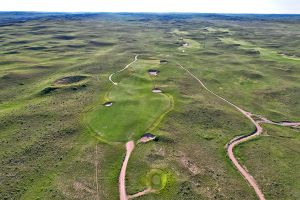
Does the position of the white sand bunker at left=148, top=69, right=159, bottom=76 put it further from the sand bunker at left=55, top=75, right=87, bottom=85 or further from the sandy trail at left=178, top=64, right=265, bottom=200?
the sandy trail at left=178, top=64, right=265, bottom=200

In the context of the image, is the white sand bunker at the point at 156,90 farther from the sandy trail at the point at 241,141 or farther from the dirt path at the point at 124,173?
the dirt path at the point at 124,173

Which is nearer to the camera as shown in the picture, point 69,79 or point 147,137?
point 147,137

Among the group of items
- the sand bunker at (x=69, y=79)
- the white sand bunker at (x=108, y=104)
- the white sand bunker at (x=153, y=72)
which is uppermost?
the white sand bunker at (x=153, y=72)

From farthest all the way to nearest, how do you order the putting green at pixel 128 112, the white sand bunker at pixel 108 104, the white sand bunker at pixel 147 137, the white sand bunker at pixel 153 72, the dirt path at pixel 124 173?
the white sand bunker at pixel 153 72, the white sand bunker at pixel 108 104, the putting green at pixel 128 112, the white sand bunker at pixel 147 137, the dirt path at pixel 124 173

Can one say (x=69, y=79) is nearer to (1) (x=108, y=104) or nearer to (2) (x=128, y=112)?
(1) (x=108, y=104)

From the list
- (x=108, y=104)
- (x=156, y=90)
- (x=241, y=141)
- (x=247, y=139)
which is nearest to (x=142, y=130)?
(x=108, y=104)

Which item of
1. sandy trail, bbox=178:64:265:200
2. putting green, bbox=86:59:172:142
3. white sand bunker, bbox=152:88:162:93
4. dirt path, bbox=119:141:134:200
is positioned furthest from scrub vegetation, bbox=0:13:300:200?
white sand bunker, bbox=152:88:162:93

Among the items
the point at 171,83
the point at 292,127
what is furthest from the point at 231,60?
the point at 292,127

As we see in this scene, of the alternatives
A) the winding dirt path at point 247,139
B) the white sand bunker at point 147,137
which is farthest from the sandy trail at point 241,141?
the white sand bunker at point 147,137
